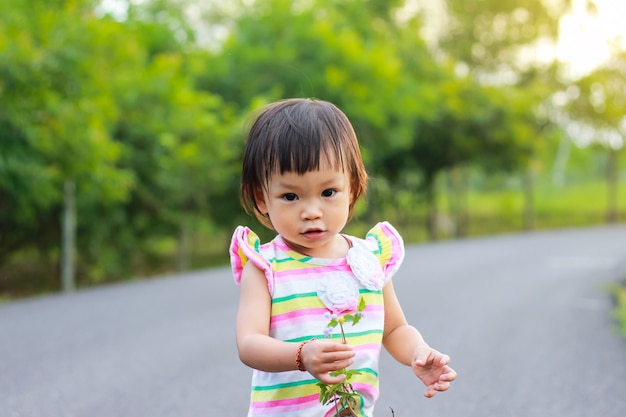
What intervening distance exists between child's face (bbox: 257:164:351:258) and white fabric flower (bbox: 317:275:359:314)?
108 millimetres

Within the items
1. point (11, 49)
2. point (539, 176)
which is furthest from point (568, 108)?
point (11, 49)

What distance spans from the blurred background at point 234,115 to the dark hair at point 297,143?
50 cm

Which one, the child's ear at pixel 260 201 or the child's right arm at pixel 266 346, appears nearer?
the child's right arm at pixel 266 346

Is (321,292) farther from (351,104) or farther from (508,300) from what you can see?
(351,104)

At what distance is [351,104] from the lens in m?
21.0

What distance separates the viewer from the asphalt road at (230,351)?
4.74 m

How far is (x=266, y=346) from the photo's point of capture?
1963 mm

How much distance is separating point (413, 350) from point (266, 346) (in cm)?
44

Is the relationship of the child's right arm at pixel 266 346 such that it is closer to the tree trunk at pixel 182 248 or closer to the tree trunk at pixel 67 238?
the tree trunk at pixel 67 238

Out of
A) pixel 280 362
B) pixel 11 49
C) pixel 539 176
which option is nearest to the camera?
pixel 280 362

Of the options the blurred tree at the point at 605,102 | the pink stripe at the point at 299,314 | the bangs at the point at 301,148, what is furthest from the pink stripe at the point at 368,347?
the blurred tree at the point at 605,102

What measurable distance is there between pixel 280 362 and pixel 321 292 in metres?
0.21

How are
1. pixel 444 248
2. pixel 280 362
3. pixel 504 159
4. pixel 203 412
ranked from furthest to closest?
1. pixel 504 159
2. pixel 444 248
3. pixel 203 412
4. pixel 280 362

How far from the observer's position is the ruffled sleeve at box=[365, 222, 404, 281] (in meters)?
2.24
